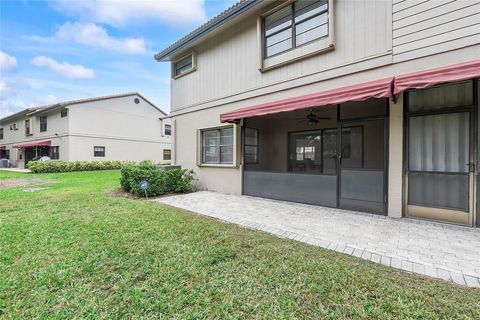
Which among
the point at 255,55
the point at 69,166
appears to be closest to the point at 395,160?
the point at 255,55

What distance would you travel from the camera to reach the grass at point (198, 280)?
248cm

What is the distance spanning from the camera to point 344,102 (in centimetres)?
623

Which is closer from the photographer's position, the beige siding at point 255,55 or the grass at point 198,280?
the grass at point 198,280

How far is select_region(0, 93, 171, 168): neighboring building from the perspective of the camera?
23.2 meters

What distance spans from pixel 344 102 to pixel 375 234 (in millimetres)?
3450

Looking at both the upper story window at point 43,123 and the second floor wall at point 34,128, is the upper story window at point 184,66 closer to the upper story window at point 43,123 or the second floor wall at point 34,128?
the second floor wall at point 34,128

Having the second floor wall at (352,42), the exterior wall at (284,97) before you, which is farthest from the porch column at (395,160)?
the second floor wall at (352,42)

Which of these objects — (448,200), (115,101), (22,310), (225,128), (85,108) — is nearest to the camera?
(22,310)

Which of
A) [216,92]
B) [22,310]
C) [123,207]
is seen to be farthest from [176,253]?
[216,92]

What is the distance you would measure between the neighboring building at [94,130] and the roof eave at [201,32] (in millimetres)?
16115

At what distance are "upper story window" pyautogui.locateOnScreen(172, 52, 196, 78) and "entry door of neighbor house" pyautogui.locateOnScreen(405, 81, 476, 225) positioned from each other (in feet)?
30.4

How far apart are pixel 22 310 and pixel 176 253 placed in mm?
1886

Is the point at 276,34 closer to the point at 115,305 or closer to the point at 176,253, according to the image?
the point at 176,253

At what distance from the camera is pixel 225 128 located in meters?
10.2
